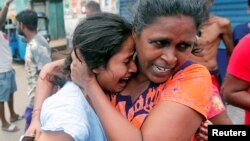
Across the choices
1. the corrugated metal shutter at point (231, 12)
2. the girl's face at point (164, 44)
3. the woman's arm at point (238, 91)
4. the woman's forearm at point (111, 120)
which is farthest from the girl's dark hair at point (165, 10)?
the corrugated metal shutter at point (231, 12)

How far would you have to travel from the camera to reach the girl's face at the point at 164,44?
4.26 ft

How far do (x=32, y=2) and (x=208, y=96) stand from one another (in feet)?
43.5

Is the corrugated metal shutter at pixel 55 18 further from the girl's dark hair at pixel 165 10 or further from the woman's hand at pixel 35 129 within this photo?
the girl's dark hair at pixel 165 10

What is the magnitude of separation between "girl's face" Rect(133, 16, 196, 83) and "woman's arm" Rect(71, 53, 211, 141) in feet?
0.45

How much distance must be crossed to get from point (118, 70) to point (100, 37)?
0.47ft

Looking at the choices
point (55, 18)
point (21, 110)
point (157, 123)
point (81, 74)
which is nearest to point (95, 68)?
point (81, 74)

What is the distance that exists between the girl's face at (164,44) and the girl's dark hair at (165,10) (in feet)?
0.06

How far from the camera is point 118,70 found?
1381 mm

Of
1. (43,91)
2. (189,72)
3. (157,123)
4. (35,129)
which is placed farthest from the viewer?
(43,91)

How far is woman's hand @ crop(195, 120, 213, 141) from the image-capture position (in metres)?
1.52

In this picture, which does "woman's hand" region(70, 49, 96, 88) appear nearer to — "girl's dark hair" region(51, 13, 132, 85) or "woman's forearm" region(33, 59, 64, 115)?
"girl's dark hair" region(51, 13, 132, 85)

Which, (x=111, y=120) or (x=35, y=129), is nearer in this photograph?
(x=111, y=120)

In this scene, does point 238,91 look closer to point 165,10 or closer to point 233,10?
point 165,10

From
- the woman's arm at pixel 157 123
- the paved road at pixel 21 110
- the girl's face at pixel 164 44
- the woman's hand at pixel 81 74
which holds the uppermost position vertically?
the girl's face at pixel 164 44
